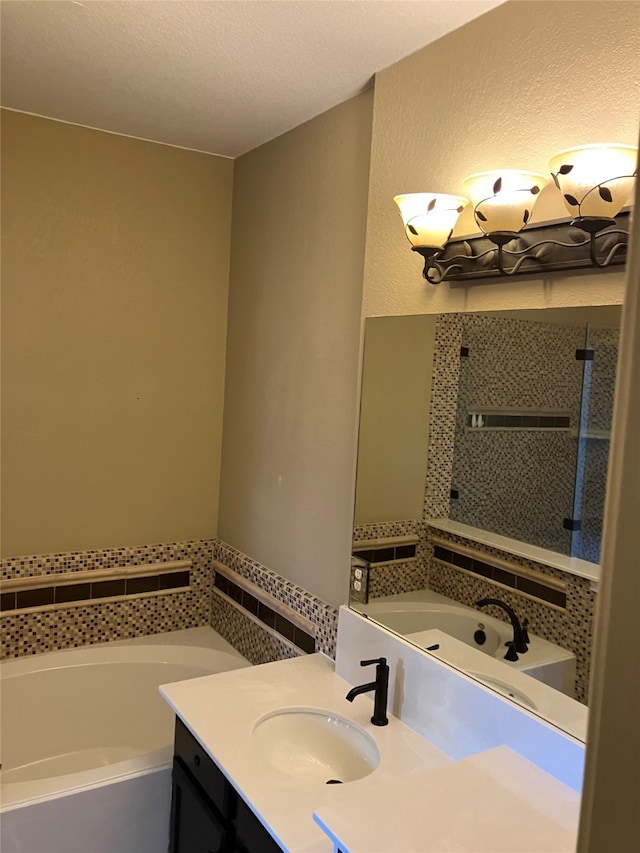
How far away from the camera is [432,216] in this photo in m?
1.75

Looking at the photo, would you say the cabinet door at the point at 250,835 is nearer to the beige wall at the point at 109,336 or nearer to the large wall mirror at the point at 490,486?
the large wall mirror at the point at 490,486

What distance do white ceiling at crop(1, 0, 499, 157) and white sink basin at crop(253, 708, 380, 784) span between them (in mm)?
1848

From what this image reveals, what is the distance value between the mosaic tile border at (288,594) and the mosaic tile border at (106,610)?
112mm

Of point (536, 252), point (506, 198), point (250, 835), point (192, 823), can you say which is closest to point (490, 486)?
point (536, 252)

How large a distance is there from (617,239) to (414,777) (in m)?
1.16

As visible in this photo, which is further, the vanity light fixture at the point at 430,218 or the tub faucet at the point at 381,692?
the tub faucet at the point at 381,692

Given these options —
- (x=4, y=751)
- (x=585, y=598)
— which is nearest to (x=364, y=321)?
(x=585, y=598)

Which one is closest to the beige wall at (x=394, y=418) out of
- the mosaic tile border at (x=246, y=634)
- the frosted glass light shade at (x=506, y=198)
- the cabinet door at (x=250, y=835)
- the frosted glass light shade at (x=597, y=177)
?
the frosted glass light shade at (x=506, y=198)

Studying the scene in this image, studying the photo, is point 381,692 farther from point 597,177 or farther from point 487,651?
point 597,177

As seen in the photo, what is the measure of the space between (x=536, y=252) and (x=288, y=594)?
1.53 metres

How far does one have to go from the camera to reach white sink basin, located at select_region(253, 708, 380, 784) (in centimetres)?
181

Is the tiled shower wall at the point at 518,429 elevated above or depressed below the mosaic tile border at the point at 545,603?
above

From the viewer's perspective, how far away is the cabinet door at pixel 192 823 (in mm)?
1745

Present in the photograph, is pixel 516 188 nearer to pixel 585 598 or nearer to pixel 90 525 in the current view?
pixel 585 598
